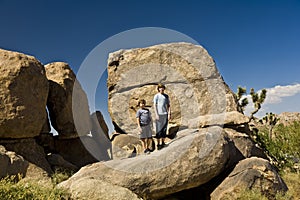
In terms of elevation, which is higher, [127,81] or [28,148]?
[127,81]

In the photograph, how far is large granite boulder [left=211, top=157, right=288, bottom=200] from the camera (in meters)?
7.39

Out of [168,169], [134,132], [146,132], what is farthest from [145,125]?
[134,132]

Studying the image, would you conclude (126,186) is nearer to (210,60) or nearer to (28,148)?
(28,148)

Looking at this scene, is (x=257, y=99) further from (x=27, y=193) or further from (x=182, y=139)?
(x=27, y=193)

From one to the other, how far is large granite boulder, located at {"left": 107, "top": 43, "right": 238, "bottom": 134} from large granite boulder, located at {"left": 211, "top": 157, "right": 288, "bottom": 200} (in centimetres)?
418

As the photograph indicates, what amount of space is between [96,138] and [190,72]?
6565 millimetres

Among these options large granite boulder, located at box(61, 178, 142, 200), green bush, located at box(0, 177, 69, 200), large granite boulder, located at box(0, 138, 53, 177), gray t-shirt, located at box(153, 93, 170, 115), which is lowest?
large granite boulder, located at box(0, 138, 53, 177)

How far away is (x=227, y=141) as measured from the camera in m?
8.40

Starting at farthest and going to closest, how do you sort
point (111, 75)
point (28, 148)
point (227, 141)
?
point (111, 75) < point (28, 148) < point (227, 141)

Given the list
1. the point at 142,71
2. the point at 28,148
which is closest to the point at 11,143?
the point at 28,148

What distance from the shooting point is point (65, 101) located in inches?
535

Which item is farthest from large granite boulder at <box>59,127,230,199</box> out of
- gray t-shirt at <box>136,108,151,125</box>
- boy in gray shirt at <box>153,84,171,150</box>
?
gray t-shirt at <box>136,108,151,125</box>

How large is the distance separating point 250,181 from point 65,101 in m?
9.23

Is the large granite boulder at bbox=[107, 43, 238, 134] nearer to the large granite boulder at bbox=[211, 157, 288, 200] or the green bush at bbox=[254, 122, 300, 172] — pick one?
the green bush at bbox=[254, 122, 300, 172]
